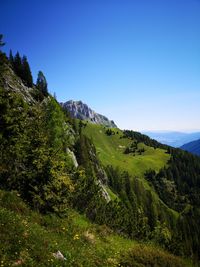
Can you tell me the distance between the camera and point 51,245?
1304cm

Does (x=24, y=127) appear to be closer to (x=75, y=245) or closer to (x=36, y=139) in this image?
(x=36, y=139)

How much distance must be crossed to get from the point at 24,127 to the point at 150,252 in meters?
17.2

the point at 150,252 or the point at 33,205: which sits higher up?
the point at 33,205

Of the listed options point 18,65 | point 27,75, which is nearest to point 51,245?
point 27,75

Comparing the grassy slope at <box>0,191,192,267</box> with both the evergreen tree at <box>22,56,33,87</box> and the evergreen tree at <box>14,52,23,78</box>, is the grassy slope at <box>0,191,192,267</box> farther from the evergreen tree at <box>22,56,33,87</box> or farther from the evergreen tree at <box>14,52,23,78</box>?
the evergreen tree at <box>14,52,23,78</box>

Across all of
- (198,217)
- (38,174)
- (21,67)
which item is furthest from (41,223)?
(198,217)

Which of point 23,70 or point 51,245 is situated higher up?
point 23,70

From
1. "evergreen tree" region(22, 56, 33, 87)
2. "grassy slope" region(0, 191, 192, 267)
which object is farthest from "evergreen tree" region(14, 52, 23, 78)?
"grassy slope" region(0, 191, 192, 267)

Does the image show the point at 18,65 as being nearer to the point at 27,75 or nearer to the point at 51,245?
the point at 27,75

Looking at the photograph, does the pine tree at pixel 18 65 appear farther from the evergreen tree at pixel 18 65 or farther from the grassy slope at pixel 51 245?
the grassy slope at pixel 51 245

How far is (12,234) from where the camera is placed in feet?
39.3

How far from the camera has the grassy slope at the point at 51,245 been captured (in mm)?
11133

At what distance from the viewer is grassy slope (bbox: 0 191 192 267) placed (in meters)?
11.1

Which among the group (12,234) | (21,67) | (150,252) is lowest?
(150,252)
